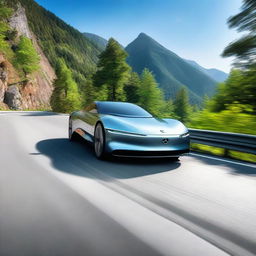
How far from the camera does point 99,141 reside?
5.84 m

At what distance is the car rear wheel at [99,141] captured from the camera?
5.55m

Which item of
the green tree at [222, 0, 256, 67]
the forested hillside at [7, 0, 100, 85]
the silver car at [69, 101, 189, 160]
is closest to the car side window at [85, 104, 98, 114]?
the silver car at [69, 101, 189, 160]

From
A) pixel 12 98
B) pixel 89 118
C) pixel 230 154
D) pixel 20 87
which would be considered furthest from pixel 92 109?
pixel 20 87

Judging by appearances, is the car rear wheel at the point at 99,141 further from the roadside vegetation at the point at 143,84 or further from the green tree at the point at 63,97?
the green tree at the point at 63,97

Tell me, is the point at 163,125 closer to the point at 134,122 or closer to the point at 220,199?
the point at 134,122

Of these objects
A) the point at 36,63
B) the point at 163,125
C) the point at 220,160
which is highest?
the point at 36,63

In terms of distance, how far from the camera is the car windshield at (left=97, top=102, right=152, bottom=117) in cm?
648

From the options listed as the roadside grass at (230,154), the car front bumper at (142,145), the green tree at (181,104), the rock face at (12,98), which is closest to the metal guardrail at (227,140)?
the roadside grass at (230,154)

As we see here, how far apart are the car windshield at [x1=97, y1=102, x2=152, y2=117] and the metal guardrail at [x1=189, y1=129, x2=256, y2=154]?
1516mm

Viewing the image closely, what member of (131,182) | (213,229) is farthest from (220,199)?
(131,182)

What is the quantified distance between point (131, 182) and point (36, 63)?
6692cm

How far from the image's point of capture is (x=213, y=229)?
2693mm

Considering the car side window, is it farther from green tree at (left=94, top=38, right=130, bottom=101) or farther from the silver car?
green tree at (left=94, top=38, right=130, bottom=101)

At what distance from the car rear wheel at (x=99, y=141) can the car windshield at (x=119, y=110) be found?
0.56 metres
